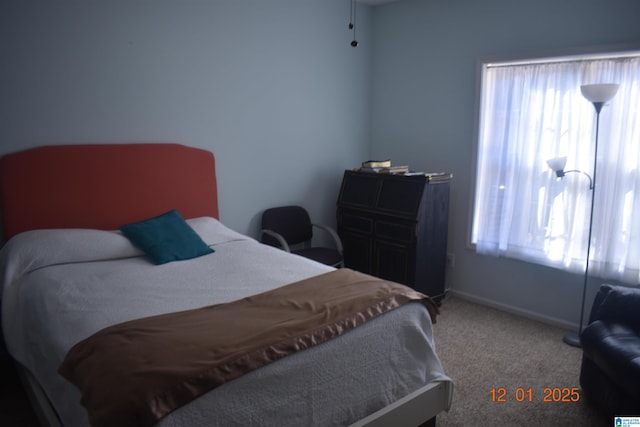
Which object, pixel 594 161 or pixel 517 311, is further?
pixel 517 311

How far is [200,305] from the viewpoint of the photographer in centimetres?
221

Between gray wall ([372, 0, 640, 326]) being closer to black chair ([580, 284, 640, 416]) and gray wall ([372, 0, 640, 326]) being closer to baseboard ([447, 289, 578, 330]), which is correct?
baseboard ([447, 289, 578, 330])

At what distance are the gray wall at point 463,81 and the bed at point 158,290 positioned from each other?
1806 mm

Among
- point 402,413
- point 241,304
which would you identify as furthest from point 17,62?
point 402,413

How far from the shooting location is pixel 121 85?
10.4 feet

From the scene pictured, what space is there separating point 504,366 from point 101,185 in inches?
114

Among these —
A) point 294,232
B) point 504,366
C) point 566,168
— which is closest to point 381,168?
point 294,232

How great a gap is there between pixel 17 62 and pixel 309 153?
7.59 ft

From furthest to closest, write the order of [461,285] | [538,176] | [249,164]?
[461,285] → [249,164] → [538,176]

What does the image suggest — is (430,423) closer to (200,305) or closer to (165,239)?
(200,305)

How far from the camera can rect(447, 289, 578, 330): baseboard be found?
11.6 feet

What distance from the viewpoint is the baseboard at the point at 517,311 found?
11.6 ft

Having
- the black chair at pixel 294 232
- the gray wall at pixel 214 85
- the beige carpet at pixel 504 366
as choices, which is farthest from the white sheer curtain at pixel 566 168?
the gray wall at pixel 214 85

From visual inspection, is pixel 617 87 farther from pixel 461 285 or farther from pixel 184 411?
pixel 184 411
